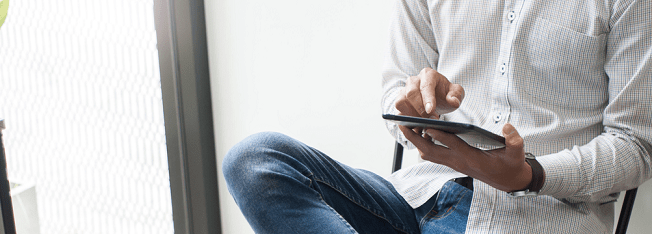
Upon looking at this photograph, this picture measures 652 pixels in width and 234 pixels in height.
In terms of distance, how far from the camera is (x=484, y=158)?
2.33 ft

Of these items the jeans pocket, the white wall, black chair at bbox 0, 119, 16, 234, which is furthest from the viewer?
the white wall

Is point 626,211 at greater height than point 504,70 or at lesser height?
lesser

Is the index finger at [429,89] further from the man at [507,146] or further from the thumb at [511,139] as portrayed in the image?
the thumb at [511,139]

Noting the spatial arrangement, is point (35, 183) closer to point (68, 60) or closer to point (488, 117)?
point (68, 60)

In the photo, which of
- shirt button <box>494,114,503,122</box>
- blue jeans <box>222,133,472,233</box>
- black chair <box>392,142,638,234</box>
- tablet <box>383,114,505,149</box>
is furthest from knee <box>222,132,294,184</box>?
black chair <box>392,142,638,234</box>

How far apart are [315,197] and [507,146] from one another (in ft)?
0.94

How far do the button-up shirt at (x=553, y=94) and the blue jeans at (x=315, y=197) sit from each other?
4 centimetres

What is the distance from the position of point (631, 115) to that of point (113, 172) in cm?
141

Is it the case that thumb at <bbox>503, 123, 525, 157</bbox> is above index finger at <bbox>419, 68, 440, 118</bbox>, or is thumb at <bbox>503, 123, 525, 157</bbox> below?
below

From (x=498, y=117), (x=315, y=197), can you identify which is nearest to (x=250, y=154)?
(x=315, y=197)

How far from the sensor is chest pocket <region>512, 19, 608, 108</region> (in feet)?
2.74

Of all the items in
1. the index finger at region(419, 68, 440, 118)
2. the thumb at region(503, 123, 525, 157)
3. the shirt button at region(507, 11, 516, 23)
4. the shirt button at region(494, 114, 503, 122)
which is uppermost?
the shirt button at region(507, 11, 516, 23)

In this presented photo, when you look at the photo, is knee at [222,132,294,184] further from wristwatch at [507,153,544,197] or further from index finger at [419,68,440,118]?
wristwatch at [507,153,544,197]

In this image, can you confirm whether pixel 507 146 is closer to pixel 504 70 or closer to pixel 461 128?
pixel 461 128
